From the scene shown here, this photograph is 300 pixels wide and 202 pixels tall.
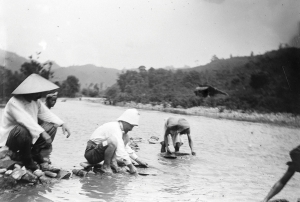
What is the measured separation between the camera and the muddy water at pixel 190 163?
2.97 m

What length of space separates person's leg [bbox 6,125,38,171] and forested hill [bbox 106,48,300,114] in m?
1.43

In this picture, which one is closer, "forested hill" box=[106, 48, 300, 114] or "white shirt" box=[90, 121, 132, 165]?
"white shirt" box=[90, 121, 132, 165]

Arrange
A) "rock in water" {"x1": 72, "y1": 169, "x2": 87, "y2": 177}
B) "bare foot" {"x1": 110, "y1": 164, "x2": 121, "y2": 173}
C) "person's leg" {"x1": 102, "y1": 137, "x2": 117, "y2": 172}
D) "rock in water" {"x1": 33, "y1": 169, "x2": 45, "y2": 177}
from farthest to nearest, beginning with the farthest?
"bare foot" {"x1": 110, "y1": 164, "x2": 121, "y2": 173} < "person's leg" {"x1": 102, "y1": 137, "x2": 117, "y2": 172} < "rock in water" {"x1": 72, "y1": 169, "x2": 87, "y2": 177} < "rock in water" {"x1": 33, "y1": 169, "x2": 45, "y2": 177}

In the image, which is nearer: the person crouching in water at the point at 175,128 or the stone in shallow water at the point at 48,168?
the stone in shallow water at the point at 48,168

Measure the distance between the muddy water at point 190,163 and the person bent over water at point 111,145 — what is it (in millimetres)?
187

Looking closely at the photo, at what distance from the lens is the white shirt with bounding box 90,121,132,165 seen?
3.35 metres

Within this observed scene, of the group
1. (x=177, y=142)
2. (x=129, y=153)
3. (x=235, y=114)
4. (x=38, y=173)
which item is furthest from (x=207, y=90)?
(x=38, y=173)

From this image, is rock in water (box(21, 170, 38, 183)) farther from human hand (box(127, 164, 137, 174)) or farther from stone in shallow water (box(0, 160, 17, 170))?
human hand (box(127, 164, 137, 174))

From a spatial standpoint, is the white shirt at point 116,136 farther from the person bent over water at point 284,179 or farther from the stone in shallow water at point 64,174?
the person bent over water at point 284,179

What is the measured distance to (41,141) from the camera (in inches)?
132

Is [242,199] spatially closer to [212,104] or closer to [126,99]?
[212,104]

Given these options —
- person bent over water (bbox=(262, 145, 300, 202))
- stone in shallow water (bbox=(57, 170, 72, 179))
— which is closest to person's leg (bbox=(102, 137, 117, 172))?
stone in shallow water (bbox=(57, 170, 72, 179))

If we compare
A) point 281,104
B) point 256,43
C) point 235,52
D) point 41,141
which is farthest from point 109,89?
point 281,104

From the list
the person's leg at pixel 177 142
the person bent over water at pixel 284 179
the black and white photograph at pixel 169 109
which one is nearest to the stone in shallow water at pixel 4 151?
the black and white photograph at pixel 169 109
